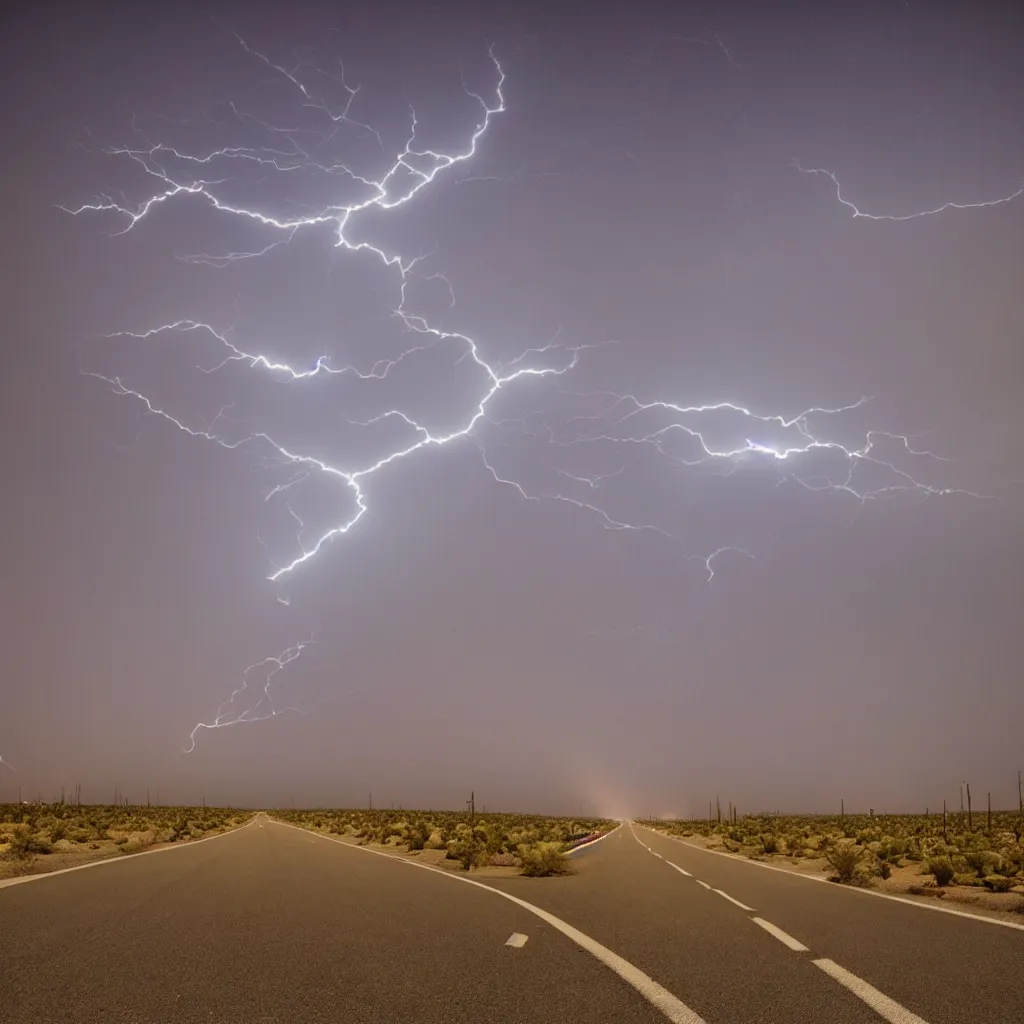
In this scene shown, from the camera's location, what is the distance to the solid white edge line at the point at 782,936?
7906 millimetres

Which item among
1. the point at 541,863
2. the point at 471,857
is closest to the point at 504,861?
the point at 471,857

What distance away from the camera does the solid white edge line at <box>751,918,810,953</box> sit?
7.91 meters

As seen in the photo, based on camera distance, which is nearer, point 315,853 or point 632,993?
point 632,993

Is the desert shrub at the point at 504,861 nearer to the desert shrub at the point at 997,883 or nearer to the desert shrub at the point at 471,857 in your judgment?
the desert shrub at the point at 471,857

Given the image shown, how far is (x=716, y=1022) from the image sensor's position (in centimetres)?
512

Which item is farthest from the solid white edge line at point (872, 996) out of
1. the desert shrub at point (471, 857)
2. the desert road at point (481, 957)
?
the desert shrub at point (471, 857)

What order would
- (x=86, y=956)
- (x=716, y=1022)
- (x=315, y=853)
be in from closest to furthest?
(x=716, y=1022) → (x=86, y=956) → (x=315, y=853)

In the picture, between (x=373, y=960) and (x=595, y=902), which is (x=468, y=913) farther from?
(x=373, y=960)

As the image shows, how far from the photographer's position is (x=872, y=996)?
5836mm

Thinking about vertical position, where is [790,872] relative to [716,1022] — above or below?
below

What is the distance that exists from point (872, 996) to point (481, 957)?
2828mm

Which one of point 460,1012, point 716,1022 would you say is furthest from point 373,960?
point 716,1022

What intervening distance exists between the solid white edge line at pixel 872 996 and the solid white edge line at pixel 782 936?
0.74 meters

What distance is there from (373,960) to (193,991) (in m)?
1.57
